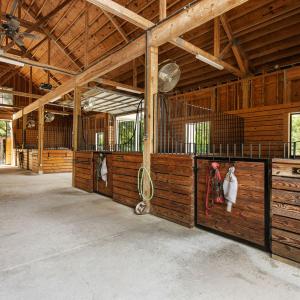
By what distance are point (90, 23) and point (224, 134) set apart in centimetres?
561

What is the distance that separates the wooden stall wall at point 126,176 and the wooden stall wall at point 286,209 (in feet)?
7.71

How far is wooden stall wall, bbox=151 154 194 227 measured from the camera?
318 cm

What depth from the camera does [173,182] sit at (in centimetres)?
342

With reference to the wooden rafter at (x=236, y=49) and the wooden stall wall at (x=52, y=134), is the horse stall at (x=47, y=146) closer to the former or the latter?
the wooden stall wall at (x=52, y=134)

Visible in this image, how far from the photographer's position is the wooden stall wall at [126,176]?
4195 millimetres

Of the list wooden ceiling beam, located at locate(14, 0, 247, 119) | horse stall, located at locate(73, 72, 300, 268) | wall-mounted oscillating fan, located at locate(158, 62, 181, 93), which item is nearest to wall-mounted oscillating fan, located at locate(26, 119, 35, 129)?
wooden ceiling beam, located at locate(14, 0, 247, 119)

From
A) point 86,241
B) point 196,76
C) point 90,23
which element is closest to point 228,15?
point 196,76

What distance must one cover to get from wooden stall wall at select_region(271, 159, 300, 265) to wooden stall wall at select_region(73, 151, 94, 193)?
4.36 meters

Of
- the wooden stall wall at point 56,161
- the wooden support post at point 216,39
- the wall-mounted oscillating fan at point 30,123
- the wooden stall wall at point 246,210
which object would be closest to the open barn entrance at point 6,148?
the wall-mounted oscillating fan at point 30,123

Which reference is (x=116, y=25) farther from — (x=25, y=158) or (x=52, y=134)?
(x=52, y=134)

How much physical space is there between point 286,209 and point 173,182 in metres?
1.58

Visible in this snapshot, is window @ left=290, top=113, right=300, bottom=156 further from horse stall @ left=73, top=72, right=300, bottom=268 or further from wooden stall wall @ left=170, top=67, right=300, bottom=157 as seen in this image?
horse stall @ left=73, top=72, right=300, bottom=268

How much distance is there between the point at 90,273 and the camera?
6.40 ft

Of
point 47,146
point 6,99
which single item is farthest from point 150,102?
point 6,99
